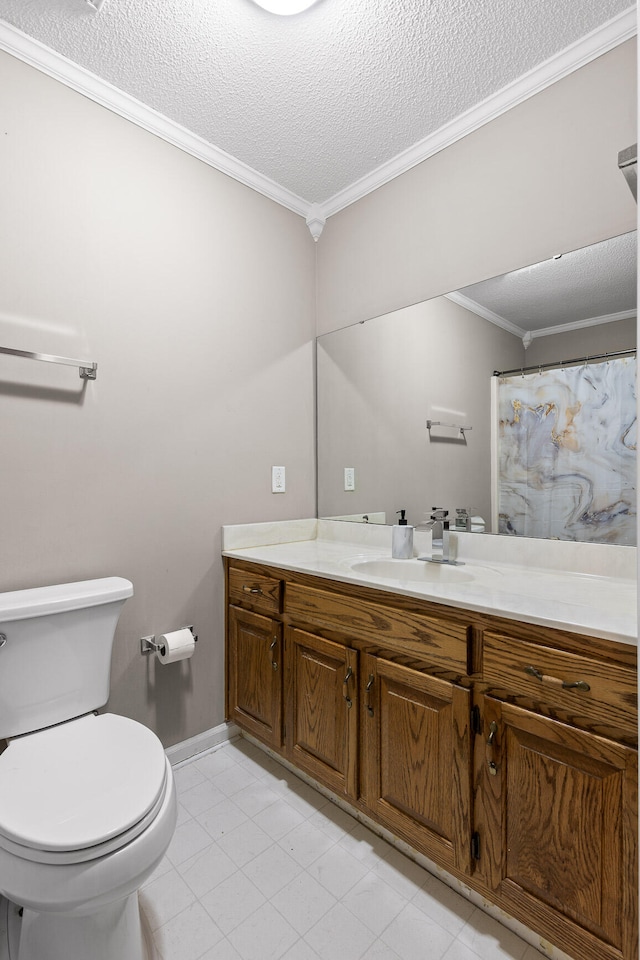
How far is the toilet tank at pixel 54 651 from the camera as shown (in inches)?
51.3

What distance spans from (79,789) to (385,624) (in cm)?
82

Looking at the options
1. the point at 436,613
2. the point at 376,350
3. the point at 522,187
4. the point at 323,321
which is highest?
A: the point at 522,187

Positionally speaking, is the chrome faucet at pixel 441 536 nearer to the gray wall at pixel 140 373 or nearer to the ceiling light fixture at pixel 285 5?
the gray wall at pixel 140 373

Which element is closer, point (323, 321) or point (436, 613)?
point (436, 613)

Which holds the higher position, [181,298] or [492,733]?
[181,298]

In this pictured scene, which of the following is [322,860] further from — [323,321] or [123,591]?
[323,321]

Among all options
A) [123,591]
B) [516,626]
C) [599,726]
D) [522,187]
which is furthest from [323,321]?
[599,726]

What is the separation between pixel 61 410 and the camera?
1.58 meters

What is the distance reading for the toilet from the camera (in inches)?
35.9

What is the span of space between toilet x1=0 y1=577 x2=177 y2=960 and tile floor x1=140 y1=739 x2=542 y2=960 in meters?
0.16

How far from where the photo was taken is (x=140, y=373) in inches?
70.0

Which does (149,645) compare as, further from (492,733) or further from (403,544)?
(492,733)

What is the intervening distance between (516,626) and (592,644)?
6.2 inches

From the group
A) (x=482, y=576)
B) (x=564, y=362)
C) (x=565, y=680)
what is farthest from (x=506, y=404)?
(x=565, y=680)
